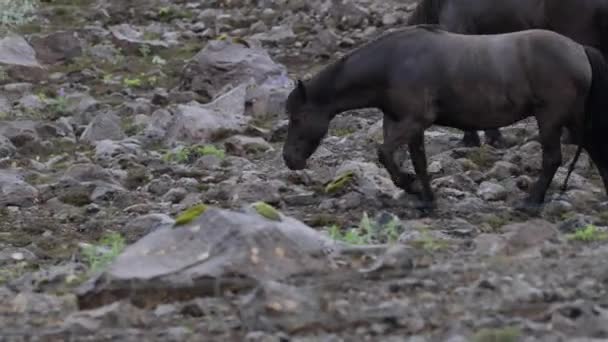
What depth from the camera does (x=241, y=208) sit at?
856cm

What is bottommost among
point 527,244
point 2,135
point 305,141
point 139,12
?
point 139,12

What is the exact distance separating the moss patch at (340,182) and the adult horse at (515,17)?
6.06 feet

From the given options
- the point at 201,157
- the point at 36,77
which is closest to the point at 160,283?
the point at 201,157

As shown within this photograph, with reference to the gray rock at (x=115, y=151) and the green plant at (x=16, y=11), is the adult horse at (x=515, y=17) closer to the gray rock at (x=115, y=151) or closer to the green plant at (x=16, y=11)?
the gray rock at (x=115, y=151)

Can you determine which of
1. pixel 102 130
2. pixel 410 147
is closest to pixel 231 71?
pixel 102 130

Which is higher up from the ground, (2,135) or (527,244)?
(527,244)

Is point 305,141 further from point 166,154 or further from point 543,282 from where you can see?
point 543,282

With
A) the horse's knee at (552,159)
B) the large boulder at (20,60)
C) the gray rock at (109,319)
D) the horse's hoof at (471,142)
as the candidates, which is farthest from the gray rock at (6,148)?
the gray rock at (109,319)

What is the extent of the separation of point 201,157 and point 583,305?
6302 millimetres

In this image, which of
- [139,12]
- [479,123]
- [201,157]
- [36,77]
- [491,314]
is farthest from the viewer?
[139,12]

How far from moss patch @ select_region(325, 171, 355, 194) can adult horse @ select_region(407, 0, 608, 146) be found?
1.85 meters

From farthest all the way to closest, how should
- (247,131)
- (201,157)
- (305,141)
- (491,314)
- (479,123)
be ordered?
1. (247,131)
2. (201,157)
3. (305,141)
4. (479,123)
5. (491,314)

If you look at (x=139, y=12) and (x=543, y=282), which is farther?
(x=139, y=12)

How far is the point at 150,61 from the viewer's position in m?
17.4
